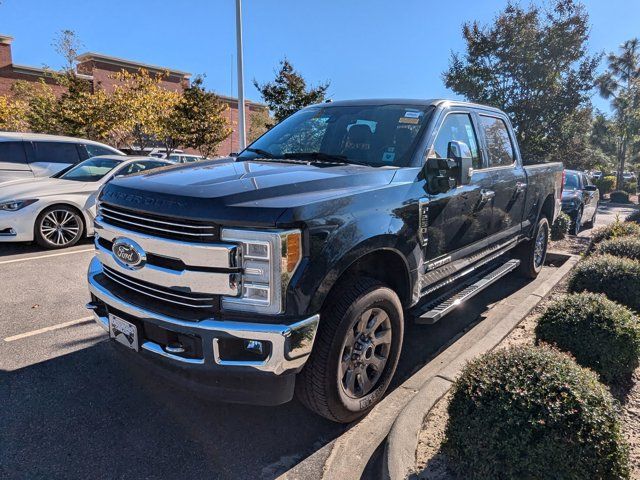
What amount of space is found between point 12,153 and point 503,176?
8.89m

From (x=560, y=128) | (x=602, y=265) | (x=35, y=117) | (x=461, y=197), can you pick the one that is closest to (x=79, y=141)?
(x=461, y=197)

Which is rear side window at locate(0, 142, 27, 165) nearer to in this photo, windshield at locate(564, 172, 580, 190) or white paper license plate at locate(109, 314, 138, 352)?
white paper license plate at locate(109, 314, 138, 352)

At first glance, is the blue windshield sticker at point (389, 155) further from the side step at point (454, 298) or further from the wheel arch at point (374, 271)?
the side step at point (454, 298)

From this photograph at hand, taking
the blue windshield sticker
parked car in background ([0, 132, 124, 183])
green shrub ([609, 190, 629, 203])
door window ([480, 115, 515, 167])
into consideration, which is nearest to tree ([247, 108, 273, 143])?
green shrub ([609, 190, 629, 203])

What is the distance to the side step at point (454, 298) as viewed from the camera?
3451mm

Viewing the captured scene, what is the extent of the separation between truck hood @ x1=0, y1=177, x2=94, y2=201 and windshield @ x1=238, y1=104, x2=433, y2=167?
4906mm

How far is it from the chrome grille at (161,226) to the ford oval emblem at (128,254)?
3.5 inches

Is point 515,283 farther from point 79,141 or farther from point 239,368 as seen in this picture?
point 79,141

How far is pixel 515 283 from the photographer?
6195 millimetres

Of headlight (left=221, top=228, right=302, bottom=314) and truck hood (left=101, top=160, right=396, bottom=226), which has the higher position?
truck hood (left=101, top=160, right=396, bottom=226)

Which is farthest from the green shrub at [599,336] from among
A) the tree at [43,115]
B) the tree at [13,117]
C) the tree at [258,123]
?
the tree at [258,123]

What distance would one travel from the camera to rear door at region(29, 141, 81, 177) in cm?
902

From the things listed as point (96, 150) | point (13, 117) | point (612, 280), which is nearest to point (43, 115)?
point (13, 117)

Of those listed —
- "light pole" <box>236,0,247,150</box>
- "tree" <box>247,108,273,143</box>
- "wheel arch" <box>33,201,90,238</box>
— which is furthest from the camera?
"tree" <box>247,108,273,143</box>
